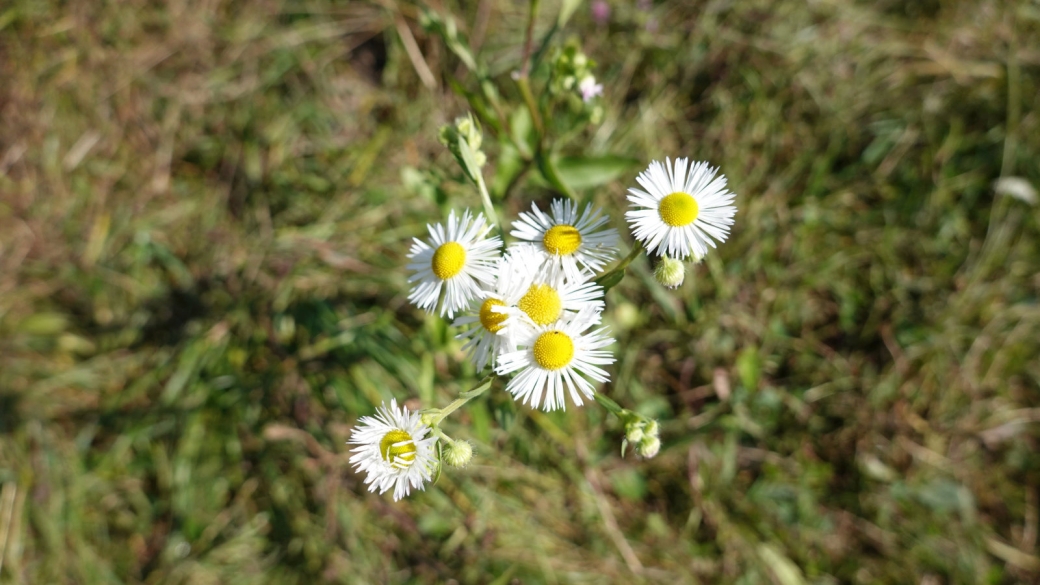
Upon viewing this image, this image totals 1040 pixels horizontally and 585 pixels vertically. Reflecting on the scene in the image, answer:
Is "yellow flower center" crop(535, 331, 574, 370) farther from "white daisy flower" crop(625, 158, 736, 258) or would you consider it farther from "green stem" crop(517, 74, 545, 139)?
"green stem" crop(517, 74, 545, 139)

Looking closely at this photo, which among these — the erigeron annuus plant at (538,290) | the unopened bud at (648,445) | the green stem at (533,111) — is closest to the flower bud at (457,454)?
the erigeron annuus plant at (538,290)

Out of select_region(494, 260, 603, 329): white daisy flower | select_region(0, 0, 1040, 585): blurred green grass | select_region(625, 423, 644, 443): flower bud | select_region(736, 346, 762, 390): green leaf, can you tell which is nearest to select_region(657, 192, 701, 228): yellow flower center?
select_region(494, 260, 603, 329): white daisy flower

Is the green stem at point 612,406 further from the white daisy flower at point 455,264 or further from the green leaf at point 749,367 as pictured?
the green leaf at point 749,367

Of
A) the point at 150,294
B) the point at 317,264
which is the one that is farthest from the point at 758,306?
the point at 150,294

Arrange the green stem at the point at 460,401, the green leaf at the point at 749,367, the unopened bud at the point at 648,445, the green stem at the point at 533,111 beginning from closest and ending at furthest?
1. the green stem at the point at 460,401
2. the unopened bud at the point at 648,445
3. the green stem at the point at 533,111
4. the green leaf at the point at 749,367

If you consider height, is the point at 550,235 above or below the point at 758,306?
below

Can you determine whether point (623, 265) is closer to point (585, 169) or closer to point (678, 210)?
point (678, 210)

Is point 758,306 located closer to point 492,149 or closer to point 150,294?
point 492,149
